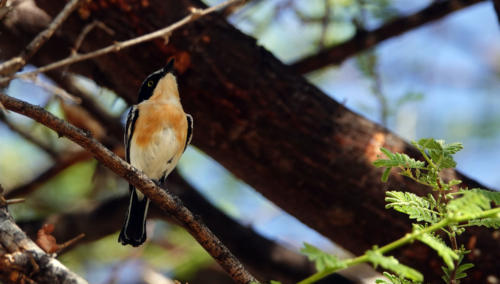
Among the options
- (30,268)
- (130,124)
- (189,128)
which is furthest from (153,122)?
(30,268)

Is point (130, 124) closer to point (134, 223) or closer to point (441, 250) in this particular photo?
point (134, 223)

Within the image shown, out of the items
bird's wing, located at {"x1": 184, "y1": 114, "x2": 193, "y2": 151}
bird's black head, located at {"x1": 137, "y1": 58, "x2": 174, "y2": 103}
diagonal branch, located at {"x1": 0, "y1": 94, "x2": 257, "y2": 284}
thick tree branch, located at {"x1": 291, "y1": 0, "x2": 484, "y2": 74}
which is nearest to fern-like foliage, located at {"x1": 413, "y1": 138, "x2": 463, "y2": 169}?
diagonal branch, located at {"x1": 0, "y1": 94, "x2": 257, "y2": 284}

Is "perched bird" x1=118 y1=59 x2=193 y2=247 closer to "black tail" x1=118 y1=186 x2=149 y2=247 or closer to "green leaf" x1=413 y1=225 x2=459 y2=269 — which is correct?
"black tail" x1=118 y1=186 x2=149 y2=247

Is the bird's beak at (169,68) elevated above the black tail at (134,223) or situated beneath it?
elevated above

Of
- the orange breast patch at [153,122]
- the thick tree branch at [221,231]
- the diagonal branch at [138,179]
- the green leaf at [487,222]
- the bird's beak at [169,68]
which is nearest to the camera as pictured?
the green leaf at [487,222]

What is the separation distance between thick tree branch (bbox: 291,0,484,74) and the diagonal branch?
2643mm

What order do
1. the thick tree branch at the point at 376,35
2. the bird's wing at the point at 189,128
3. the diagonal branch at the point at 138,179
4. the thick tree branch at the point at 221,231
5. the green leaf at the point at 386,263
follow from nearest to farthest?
the green leaf at the point at 386,263 < the diagonal branch at the point at 138,179 < the bird's wing at the point at 189,128 < the thick tree branch at the point at 376,35 < the thick tree branch at the point at 221,231

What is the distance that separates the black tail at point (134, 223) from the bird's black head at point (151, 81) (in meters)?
0.69

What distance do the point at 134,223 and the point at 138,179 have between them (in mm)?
1861

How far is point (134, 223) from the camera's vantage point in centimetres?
411

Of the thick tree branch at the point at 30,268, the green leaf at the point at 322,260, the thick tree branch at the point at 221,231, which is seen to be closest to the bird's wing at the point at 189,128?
the thick tree branch at the point at 221,231

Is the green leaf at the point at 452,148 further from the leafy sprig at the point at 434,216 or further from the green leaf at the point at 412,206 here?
the green leaf at the point at 412,206

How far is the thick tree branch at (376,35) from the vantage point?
4.46 metres

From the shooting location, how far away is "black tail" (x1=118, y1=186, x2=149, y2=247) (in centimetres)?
384
